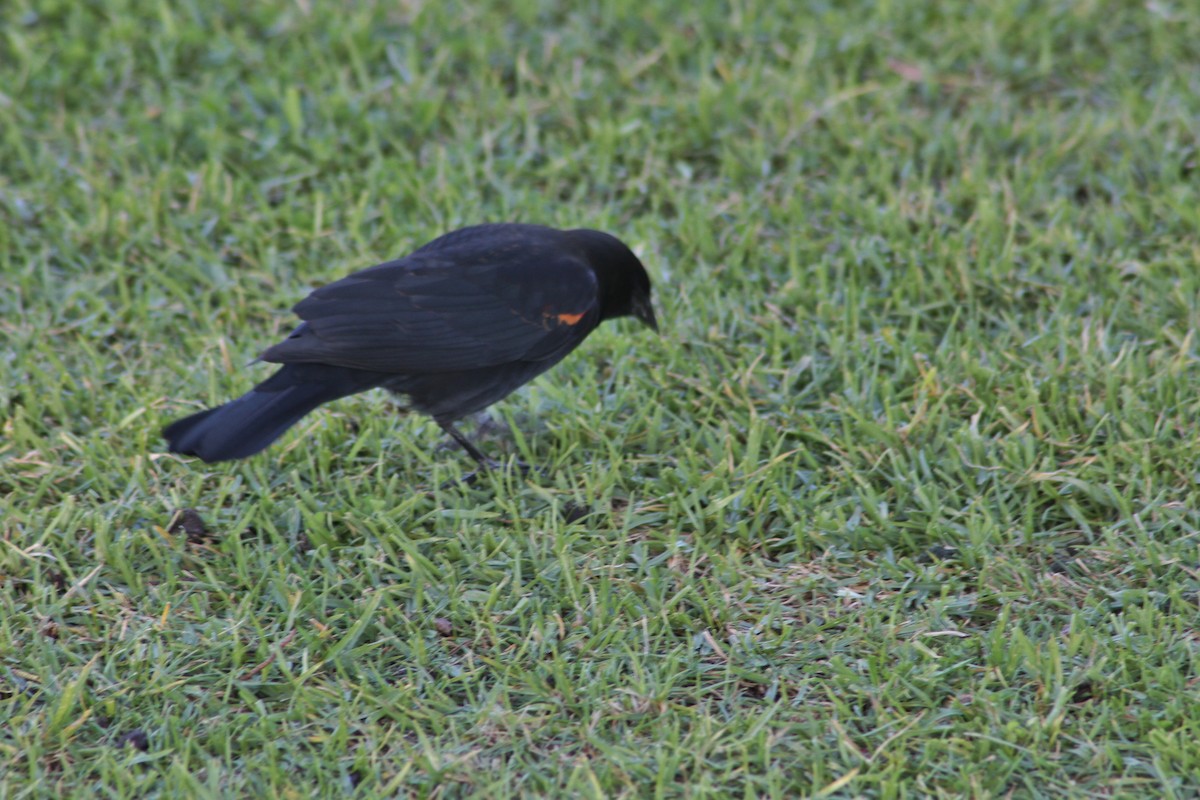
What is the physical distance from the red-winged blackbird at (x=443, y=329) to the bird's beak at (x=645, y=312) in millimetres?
72

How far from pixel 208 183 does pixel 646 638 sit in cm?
301

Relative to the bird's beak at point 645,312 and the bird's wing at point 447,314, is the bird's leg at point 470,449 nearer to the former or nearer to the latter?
the bird's wing at point 447,314

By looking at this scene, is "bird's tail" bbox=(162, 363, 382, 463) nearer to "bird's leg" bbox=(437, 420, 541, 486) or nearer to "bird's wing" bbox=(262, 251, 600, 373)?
"bird's wing" bbox=(262, 251, 600, 373)

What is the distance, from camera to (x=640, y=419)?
173 inches

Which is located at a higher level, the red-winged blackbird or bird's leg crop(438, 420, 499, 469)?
the red-winged blackbird

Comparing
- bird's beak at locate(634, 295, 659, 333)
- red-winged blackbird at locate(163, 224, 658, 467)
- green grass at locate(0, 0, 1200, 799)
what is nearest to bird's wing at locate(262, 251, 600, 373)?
red-winged blackbird at locate(163, 224, 658, 467)

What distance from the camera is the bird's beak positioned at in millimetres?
4590

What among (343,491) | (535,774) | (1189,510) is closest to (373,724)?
(535,774)

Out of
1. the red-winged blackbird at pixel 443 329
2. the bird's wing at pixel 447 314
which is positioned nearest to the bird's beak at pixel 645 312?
the red-winged blackbird at pixel 443 329

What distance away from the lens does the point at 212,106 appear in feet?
19.4

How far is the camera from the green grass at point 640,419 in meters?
3.27

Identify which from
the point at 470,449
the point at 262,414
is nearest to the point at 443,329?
the point at 470,449

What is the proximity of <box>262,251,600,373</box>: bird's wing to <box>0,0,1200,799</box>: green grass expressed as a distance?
1.29 feet

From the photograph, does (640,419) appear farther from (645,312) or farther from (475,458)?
(475,458)
